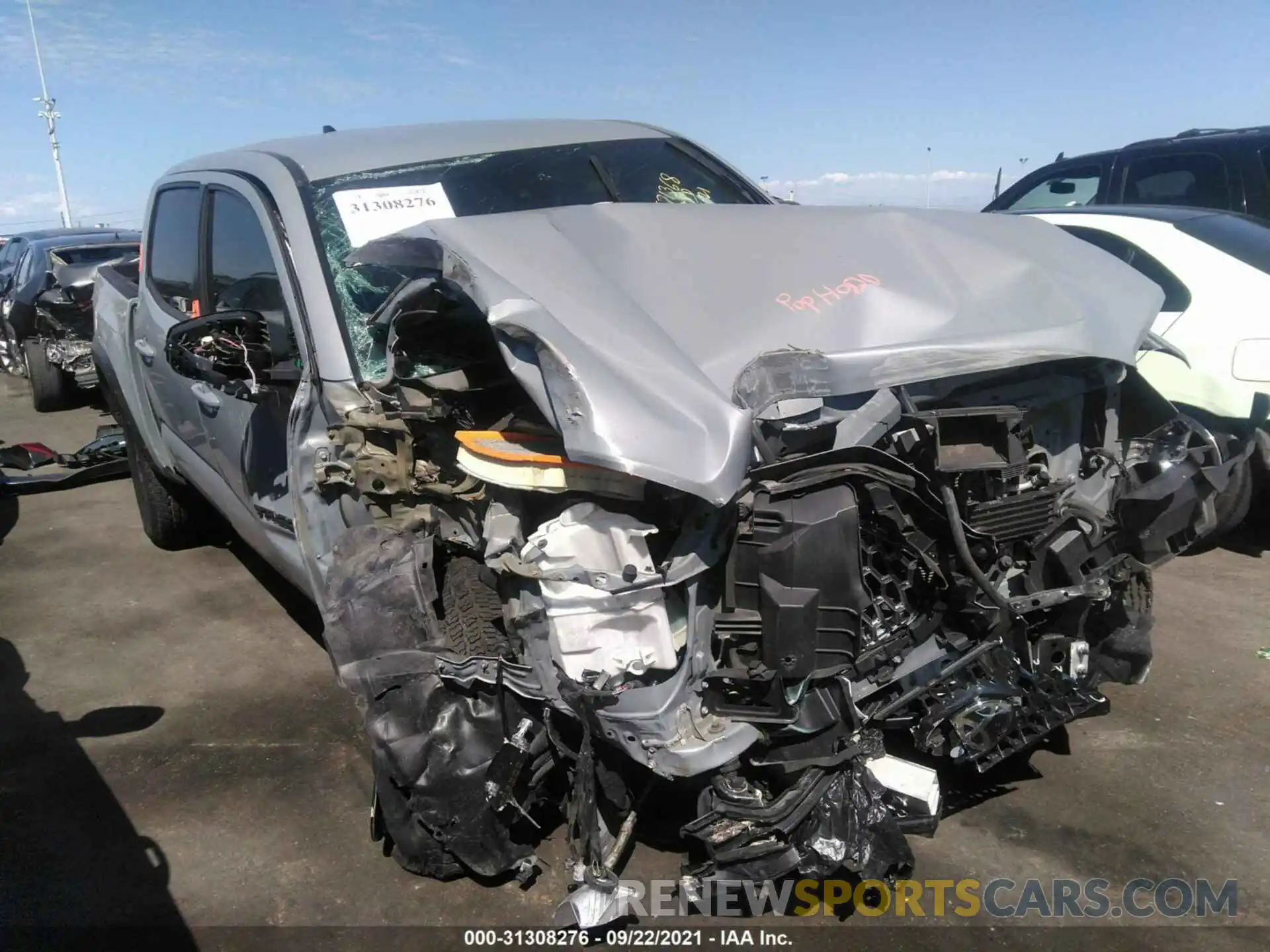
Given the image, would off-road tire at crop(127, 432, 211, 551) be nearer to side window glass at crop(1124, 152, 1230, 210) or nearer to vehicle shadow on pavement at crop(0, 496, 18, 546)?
vehicle shadow on pavement at crop(0, 496, 18, 546)

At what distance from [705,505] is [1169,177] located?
5.71 m

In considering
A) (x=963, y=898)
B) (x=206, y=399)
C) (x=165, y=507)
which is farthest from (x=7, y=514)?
(x=963, y=898)

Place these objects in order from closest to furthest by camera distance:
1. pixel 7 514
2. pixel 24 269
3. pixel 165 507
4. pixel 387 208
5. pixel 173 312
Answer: pixel 387 208 → pixel 173 312 → pixel 165 507 → pixel 7 514 → pixel 24 269

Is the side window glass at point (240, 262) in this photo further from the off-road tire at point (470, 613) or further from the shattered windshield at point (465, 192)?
the off-road tire at point (470, 613)

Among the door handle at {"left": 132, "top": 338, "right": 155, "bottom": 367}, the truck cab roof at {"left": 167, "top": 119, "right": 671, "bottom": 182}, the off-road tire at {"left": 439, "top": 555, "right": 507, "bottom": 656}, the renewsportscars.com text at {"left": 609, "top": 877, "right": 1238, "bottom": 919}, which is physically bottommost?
the renewsportscars.com text at {"left": 609, "top": 877, "right": 1238, "bottom": 919}

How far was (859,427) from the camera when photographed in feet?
7.30

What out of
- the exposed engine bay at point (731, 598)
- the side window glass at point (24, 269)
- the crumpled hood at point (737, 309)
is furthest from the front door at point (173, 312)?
the side window glass at point (24, 269)

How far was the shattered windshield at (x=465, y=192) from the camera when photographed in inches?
114

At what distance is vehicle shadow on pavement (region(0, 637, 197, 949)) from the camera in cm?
253

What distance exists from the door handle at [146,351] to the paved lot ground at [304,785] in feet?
4.03

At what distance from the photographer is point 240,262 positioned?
3.38 metres

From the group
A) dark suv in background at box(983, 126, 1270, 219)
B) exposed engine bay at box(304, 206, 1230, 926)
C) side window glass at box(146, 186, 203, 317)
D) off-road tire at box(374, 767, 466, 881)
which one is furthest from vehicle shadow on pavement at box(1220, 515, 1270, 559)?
side window glass at box(146, 186, 203, 317)

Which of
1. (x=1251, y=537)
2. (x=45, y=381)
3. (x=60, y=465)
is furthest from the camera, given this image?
(x=45, y=381)

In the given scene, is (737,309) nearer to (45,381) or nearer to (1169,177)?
(1169,177)
